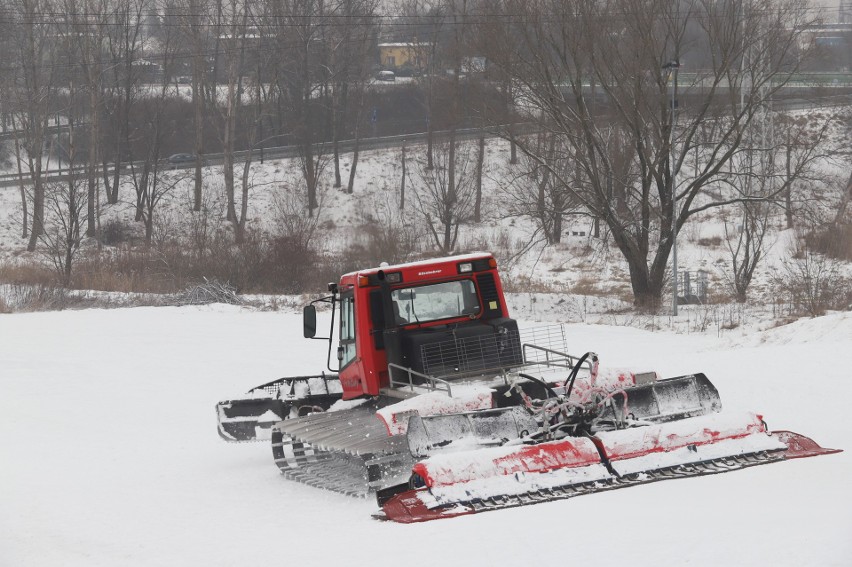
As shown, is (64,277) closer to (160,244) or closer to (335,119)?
(160,244)

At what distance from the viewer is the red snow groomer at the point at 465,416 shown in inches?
344

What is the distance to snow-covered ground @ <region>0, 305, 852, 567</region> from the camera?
A: 709 cm

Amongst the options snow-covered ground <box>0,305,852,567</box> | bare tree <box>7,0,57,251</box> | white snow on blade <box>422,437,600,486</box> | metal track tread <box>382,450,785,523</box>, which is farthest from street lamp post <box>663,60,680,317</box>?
bare tree <box>7,0,57,251</box>

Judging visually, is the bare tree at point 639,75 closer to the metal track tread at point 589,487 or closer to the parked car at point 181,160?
the metal track tread at point 589,487

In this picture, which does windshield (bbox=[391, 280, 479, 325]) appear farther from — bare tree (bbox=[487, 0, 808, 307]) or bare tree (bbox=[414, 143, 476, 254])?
bare tree (bbox=[414, 143, 476, 254])

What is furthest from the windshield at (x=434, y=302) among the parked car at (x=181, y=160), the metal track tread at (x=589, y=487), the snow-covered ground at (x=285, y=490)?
the parked car at (x=181, y=160)

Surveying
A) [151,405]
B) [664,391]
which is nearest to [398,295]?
[664,391]

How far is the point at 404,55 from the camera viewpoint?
78.9m

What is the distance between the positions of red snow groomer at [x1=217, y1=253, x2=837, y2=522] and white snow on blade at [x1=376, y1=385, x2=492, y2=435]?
0.04 ft

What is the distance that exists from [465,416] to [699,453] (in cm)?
216

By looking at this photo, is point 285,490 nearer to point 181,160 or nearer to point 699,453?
point 699,453

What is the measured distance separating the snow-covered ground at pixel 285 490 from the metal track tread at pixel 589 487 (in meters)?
0.13

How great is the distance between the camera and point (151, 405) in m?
17.0

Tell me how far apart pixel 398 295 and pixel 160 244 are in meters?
34.4
